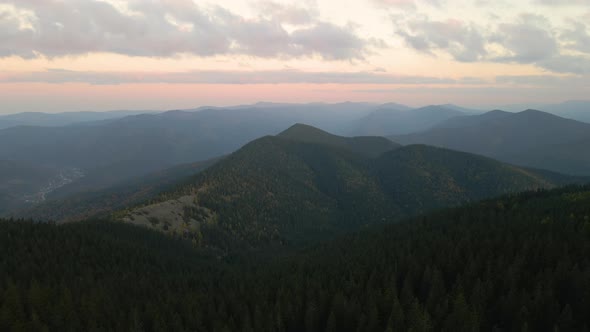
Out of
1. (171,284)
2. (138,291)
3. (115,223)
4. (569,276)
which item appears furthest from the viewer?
(115,223)

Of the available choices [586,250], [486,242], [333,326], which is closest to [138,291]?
[333,326]

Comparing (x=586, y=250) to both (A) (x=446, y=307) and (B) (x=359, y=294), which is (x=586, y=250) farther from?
(B) (x=359, y=294)

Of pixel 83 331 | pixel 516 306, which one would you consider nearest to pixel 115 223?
pixel 83 331

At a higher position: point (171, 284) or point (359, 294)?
point (359, 294)

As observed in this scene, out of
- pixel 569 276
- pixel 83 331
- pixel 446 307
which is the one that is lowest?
pixel 83 331

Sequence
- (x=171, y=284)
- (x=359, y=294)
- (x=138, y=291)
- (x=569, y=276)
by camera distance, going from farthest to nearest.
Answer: (x=171, y=284) → (x=138, y=291) → (x=359, y=294) → (x=569, y=276)

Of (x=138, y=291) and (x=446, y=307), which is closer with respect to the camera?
(x=446, y=307)
